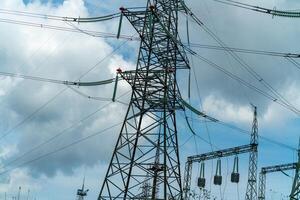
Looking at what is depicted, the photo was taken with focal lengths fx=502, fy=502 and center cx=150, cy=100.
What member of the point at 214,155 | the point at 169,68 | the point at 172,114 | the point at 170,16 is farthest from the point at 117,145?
the point at 214,155

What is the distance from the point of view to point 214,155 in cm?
7050

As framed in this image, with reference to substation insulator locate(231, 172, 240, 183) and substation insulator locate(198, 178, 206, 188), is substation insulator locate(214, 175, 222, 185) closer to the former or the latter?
substation insulator locate(231, 172, 240, 183)

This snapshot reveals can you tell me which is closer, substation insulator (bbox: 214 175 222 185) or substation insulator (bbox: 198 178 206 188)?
substation insulator (bbox: 214 175 222 185)

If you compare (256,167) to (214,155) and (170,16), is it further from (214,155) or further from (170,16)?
(170,16)

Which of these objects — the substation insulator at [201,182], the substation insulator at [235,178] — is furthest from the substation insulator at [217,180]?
the substation insulator at [201,182]

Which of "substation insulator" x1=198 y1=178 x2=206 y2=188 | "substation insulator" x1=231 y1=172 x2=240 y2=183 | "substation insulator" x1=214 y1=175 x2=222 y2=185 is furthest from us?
"substation insulator" x1=198 y1=178 x2=206 y2=188

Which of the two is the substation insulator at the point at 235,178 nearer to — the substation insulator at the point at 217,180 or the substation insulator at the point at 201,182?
the substation insulator at the point at 217,180

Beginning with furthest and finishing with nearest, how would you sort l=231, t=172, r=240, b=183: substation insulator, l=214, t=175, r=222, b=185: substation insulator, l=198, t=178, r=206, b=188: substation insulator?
l=198, t=178, r=206, b=188: substation insulator < l=231, t=172, r=240, b=183: substation insulator < l=214, t=175, r=222, b=185: substation insulator

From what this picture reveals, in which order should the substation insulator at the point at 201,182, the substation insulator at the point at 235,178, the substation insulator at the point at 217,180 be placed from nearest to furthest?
1. the substation insulator at the point at 217,180
2. the substation insulator at the point at 235,178
3. the substation insulator at the point at 201,182

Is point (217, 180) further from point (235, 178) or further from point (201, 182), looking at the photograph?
point (201, 182)

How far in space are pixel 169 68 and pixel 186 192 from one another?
4220 cm

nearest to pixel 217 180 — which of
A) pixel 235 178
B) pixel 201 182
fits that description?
pixel 235 178

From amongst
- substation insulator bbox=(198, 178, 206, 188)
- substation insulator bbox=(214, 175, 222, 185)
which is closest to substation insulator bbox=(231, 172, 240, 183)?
substation insulator bbox=(214, 175, 222, 185)

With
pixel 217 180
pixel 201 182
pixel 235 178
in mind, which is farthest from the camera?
pixel 201 182
